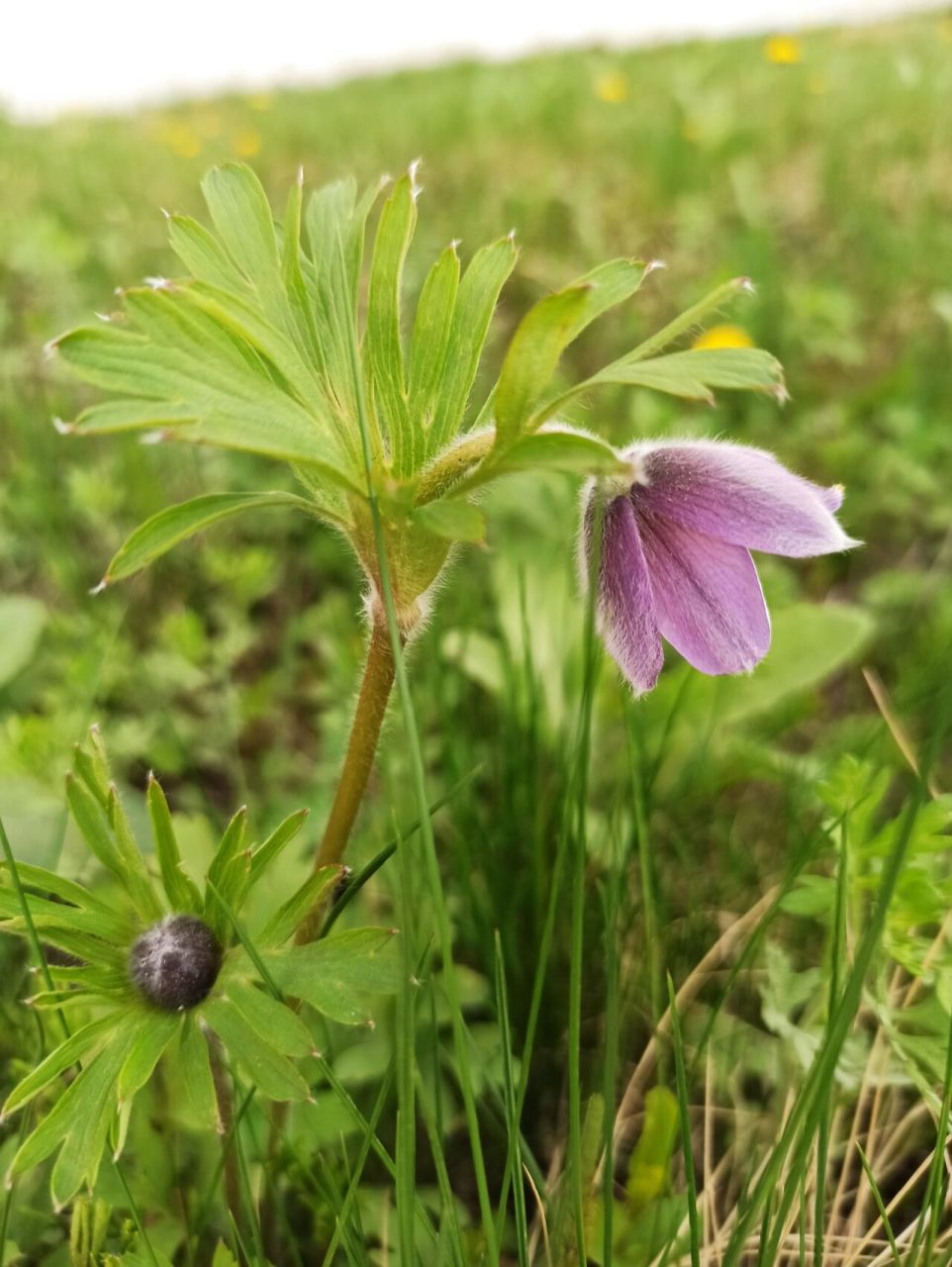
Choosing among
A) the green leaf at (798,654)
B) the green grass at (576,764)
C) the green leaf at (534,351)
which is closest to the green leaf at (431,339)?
the green leaf at (534,351)

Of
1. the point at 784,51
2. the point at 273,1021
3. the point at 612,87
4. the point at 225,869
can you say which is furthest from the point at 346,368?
the point at 784,51

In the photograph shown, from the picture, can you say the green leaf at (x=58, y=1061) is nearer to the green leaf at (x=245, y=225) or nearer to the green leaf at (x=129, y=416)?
the green leaf at (x=129, y=416)

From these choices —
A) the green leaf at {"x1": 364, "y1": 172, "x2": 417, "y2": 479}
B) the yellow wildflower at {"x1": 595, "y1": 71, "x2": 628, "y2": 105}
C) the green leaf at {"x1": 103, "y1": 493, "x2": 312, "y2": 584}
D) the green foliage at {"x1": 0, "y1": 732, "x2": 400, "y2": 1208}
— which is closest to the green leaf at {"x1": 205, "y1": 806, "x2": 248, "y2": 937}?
the green foliage at {"x1": 0, "y1": 732, "x2": 400, "y2": 1208}

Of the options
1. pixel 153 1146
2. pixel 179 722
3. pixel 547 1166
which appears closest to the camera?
pixel 153 1146

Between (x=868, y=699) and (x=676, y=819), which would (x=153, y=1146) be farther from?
(x=868, y=699)

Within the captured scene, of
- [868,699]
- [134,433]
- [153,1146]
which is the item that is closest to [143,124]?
[134,433]

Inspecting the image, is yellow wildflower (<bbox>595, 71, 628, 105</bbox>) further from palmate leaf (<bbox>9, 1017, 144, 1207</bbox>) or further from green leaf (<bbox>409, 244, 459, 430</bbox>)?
palmate leaf (<bbox>9, 1017, 144, 1207</bbox>)
